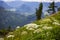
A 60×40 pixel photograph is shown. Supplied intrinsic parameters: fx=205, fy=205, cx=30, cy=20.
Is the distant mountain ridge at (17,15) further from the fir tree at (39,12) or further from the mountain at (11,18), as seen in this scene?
the fir tree at (39,12)

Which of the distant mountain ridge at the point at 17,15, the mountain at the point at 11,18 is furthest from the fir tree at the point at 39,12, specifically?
the mountain at the point at 11,18

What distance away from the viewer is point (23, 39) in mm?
10234

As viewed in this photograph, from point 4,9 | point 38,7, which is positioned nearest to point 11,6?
point 4,9

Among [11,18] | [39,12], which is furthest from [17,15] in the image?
[39,12]

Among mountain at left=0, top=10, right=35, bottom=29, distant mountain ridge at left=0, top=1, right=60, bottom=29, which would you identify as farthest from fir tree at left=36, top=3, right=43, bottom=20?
mountain at left=0, top=10, right=35, bottom=29

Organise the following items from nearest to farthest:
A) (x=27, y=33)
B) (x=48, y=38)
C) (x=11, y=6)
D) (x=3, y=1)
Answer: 1. (x=48, y=38)
2. (x=27, y=33)
3. (x=3, y=1)
4. (x=11, y=6)

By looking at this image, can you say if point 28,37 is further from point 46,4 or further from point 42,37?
point 46,4

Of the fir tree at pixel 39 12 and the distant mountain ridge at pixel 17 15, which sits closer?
the fir tree at pixel 39 12

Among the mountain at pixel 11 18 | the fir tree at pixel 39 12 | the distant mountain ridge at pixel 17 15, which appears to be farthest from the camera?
the mountain at pixel 11 18

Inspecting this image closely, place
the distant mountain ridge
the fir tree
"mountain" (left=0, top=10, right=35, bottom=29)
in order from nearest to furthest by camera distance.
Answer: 1. the fir tree
2. the distant mountain ridge
3. "mountain" (left=0, top=10, right=35, bottom=29)

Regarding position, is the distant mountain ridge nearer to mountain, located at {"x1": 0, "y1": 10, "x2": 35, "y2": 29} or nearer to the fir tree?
mountain, located at {"x1": 0, "y1": 10, "x2": 35, "y2": 29}

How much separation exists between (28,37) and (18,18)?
19.4 metres

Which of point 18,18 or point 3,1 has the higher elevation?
point 3,1

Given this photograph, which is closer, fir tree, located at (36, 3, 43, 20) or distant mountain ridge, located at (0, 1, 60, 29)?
fir tree, located at (36, 3, 43, 20)
